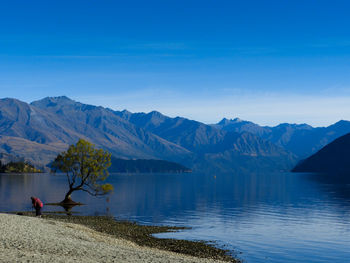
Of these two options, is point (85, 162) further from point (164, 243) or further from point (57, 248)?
point (57, 248)

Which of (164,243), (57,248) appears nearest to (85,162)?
(164,243)

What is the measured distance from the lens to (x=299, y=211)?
12175 centimetres

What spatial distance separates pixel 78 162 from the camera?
388 ft

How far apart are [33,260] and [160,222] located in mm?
59444

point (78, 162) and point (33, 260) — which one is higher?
point (78, 162)

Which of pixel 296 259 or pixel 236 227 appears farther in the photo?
pixel 236 227

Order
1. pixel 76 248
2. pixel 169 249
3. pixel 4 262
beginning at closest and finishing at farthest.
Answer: pixel 4 262 → pixel 76 248 → pixel 169 249

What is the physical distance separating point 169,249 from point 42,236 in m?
17.4

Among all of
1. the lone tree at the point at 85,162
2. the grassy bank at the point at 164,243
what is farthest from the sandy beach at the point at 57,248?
the lone tree at the point at 85,162

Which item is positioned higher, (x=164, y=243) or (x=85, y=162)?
(x=85, y=162)

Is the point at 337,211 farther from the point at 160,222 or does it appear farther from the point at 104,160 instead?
the point at 104,160

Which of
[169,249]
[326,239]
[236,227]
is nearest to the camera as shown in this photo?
[169,249]

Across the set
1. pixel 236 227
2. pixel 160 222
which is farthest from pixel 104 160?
pixel 236 227

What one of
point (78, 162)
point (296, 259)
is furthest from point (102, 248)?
point (78, 162)
